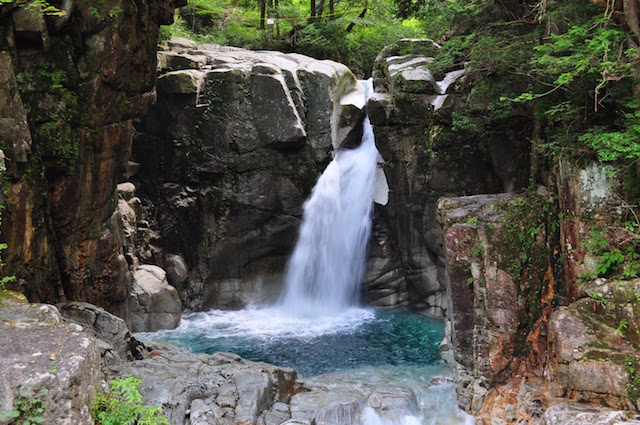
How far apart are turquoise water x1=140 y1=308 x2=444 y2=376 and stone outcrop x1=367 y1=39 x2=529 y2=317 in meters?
1.35

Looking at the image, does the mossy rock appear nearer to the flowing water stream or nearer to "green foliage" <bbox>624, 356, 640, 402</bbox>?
the flowing water stream

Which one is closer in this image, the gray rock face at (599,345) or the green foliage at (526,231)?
the gray rock face at (599,345)

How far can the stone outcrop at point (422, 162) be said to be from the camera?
1316cm

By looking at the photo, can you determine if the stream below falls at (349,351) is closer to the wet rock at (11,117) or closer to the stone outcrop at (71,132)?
the stone outcrop at (71,132)

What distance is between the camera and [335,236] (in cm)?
1623

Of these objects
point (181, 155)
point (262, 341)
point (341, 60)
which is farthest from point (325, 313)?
point (341, 60)

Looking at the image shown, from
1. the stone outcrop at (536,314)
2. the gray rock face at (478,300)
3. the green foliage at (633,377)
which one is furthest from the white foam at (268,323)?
the green foliage at (633,377)

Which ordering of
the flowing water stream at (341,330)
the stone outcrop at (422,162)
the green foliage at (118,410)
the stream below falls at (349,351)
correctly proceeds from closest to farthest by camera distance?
the green foliage at (118,410)
the stream below falls at (349,351)
the flowing water stream at (341,330)
the stone outcrop at (422,162)

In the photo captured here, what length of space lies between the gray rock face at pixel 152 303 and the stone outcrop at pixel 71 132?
192 centimetres

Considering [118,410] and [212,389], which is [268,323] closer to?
[212,389]

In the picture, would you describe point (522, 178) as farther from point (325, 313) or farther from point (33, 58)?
point (33, 58)

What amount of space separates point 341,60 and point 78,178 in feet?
44.1

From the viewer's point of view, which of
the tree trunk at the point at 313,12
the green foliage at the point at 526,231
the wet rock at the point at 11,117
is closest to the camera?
the wet rock at the point at 11,117

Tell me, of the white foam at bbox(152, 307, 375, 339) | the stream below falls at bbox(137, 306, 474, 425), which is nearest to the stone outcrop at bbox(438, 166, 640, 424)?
the stream below falls at bbox(137, 306, 474, 425)
